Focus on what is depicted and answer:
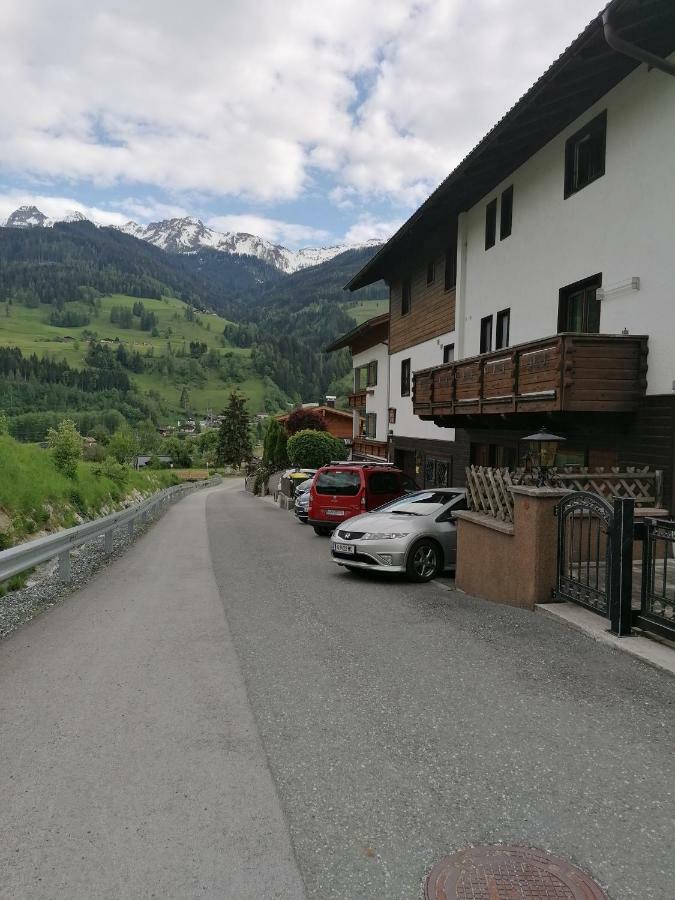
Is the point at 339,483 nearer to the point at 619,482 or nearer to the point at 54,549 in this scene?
the point at 619,482

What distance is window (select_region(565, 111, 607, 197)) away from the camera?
40.9 ft

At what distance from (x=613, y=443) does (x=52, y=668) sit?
1000 cm

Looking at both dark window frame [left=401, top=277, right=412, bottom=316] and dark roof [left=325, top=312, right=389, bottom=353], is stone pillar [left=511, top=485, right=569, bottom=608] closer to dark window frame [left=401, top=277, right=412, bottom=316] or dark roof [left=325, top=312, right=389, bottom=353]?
dark window frame [left=401, top=277, right=412, bottom=316]

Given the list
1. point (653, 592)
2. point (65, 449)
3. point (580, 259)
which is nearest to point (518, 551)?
point (653, 592)

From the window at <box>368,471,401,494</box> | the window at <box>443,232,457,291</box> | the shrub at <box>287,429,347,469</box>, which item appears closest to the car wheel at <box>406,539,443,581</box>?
the window at <box>368,471,401,494</box>

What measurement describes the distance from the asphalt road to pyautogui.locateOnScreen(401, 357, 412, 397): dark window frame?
18895 millimetres

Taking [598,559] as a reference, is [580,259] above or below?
above

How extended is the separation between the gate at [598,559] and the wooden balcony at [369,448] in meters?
21.1

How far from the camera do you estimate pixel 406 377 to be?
2594cm

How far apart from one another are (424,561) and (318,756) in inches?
282

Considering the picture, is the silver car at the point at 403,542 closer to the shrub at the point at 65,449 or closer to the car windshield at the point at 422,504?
the car windshield at the point at 422,504

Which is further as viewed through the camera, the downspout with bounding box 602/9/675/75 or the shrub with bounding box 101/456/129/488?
the shrub with bounding box 101/456/129/488

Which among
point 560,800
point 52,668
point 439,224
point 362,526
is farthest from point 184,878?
point 439,224

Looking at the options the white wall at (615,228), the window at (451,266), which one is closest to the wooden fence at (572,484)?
the white wall at (615,228)
